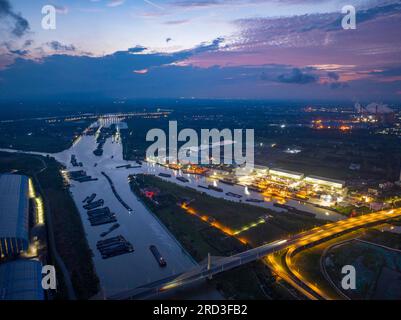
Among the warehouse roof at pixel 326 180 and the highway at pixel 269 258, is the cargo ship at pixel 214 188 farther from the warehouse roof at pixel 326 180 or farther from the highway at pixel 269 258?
the highway at pixel 269 258

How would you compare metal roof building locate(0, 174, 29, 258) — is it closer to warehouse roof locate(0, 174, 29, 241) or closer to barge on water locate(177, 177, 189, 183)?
warehouse roof locate(0, 174, 29, 241)

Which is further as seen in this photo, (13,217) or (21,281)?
(13,217)

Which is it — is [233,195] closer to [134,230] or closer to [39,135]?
[134,230]

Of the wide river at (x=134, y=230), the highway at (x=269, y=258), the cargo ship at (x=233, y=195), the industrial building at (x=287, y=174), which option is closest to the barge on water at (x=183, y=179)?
the wide river at (x=134, y=230)

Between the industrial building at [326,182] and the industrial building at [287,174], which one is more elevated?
the industrial building at [287,174]

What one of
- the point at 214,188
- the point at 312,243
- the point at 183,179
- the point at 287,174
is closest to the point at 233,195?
the point at 214,188
